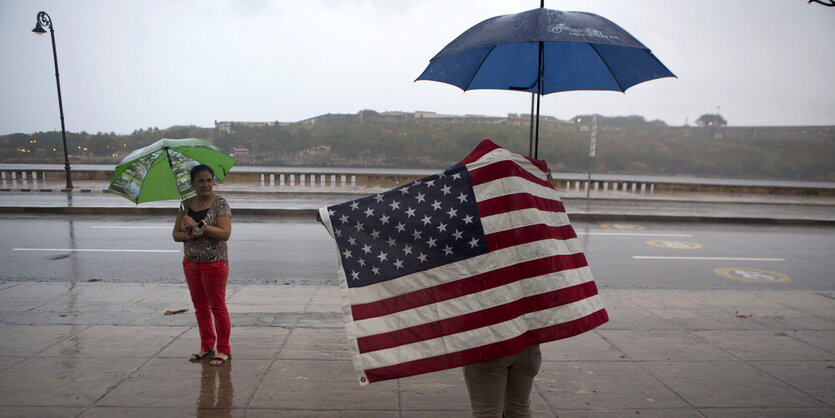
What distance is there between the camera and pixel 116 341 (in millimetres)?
4684

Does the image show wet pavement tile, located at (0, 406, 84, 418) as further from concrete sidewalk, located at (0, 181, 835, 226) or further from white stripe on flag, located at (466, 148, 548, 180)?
concrete sidewalk, located at (0, 181, 835, 226)

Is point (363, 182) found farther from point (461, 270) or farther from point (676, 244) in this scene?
point (461, 270)

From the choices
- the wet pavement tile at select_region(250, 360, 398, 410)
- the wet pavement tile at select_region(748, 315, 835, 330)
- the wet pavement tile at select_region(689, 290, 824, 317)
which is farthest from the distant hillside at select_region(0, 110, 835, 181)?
the wet pavement tile at select_region(748, 315, 835, 330)

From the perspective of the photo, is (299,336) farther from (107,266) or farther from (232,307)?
(107,266)

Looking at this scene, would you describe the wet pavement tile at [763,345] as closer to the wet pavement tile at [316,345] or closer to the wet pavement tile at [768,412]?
the wet pavement tile at [768,412]

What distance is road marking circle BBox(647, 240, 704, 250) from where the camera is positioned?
11651 mm

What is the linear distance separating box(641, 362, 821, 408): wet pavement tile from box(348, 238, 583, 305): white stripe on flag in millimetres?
2163

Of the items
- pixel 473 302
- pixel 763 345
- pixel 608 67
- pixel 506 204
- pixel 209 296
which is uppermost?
pixel 608 67

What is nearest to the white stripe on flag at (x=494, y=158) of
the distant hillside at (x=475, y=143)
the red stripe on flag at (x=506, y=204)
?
the red stripe on flag at (x=506, y=204)

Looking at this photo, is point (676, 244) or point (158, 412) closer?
point (158, 412)

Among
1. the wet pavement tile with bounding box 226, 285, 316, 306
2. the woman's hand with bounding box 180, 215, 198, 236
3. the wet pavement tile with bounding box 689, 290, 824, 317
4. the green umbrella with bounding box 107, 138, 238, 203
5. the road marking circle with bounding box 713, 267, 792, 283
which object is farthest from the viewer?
the road marking circle with bounding box 713, 267, 792, 283

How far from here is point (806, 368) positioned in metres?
4.36

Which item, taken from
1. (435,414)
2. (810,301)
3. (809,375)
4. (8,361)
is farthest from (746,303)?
(8,361)

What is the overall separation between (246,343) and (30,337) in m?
2.11
